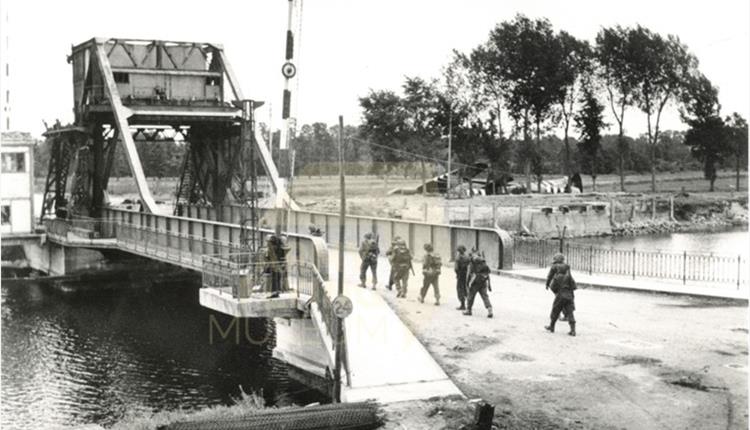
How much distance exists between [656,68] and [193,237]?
40727 mm

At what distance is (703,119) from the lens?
65250 millimetres

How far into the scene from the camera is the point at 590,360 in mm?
15672

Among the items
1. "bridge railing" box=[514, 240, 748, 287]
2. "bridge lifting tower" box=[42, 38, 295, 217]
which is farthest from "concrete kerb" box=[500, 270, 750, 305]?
"bridge lifting tower" box=[42, 38, 295, 217]

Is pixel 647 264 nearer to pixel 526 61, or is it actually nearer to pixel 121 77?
pixel 526 61

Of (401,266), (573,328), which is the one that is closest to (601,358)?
(573,328)

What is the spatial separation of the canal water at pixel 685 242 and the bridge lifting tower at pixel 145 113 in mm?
22881

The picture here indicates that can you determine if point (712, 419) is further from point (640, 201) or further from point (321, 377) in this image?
point (640, 201)

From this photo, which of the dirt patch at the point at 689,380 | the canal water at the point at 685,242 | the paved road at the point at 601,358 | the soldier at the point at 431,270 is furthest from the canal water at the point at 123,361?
the canal water at the point at 685,242

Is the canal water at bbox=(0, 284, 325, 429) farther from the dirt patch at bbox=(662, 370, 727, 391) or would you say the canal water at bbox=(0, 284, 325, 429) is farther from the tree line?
the tree line

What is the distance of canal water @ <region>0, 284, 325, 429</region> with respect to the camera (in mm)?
20734

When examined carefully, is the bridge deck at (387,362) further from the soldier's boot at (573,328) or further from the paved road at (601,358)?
the soldier's boot at (573,328)

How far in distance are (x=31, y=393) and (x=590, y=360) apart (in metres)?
13.7

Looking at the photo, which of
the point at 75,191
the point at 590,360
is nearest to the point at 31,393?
the point at 590,360

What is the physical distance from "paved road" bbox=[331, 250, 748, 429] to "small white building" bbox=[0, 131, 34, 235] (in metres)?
28.7
